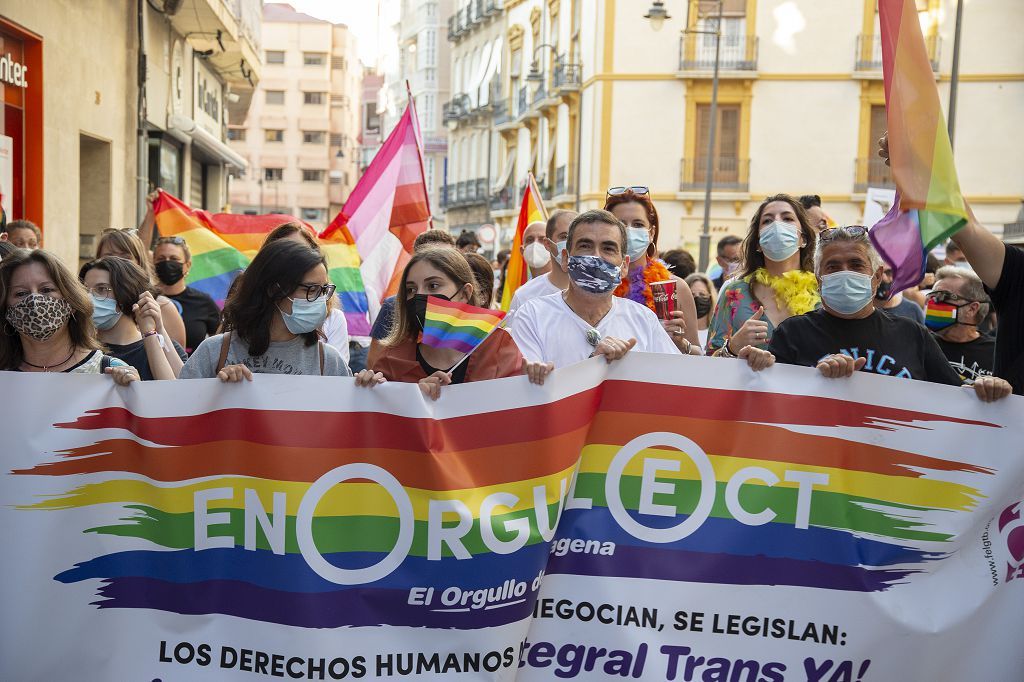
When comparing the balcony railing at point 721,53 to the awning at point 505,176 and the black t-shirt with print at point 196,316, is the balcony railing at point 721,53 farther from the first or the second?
the black t-shirt with print at point 196,316

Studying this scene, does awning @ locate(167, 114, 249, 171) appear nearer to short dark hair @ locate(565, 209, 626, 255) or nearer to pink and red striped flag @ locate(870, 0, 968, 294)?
short dark hair @ locate(565, 209, 626, 255)

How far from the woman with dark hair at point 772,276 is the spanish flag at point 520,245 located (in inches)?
138

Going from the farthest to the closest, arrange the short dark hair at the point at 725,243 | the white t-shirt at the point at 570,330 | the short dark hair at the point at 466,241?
1. the short dark hair at the point at 466,241
2. the short dark hair at the point at 725,243
3. the white t-shirt at the point at 570,330

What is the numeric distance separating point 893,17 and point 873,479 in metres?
1.51

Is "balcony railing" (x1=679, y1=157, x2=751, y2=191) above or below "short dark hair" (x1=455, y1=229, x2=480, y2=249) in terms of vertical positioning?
above

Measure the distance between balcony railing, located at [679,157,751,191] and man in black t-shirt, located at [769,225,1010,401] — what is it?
33.0 meters

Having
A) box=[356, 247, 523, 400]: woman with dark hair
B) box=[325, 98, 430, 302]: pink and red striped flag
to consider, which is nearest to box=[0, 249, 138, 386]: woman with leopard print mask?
box=[356, 247, 523, 400]: woman with dark hair

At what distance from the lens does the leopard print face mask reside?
4.48 metres

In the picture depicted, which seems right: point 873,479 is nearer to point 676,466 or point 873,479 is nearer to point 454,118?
point 676,466

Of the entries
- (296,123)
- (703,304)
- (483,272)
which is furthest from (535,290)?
(296,123)

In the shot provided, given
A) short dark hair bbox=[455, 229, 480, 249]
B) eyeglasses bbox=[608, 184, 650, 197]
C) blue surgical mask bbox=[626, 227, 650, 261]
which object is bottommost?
short dark hair bbox=[455, 229, 480, 249]

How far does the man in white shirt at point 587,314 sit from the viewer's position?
16.4 feet

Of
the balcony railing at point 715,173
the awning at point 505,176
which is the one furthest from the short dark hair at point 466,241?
the awning at point 505,176

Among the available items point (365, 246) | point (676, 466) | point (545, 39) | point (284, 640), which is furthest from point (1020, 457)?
point (545, 39)
